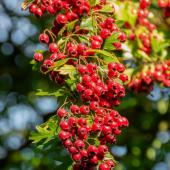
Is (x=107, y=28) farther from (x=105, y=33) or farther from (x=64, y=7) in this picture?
(x=64, y=7)

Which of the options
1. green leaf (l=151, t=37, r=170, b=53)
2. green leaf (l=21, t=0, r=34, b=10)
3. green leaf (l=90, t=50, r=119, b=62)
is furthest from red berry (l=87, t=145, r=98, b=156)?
green leaf (l=151, t=37, r=170, b=53)

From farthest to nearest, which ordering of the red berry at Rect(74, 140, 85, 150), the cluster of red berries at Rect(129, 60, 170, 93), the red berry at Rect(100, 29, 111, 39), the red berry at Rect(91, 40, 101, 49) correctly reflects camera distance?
1. the cluster of red berries at Rect(129, 60, 170, 93)
2. the red berry at Rect(100, 29, 111, 39)
3. the red berry at Rect(91, 40, 101, 49)
4. the red berry at Rect(74, 140, 85, 150)

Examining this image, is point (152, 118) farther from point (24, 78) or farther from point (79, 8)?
point (79, 8)

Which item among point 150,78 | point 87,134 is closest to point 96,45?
point 87,134

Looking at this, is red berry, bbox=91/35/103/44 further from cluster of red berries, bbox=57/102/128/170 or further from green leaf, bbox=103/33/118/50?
cluster of red berries, bbox=57/102/128/170

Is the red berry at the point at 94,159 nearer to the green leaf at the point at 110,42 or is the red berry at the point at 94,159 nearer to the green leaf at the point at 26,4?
the green leaf at the point at 110,42
